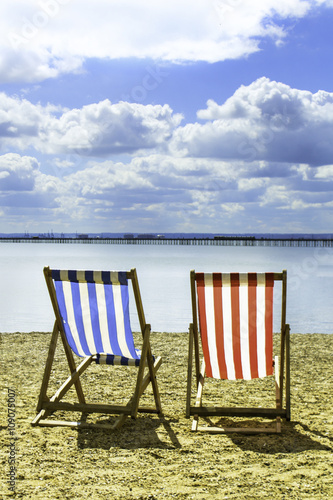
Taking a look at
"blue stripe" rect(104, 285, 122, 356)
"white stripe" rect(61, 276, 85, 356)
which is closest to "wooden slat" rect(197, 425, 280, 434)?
"blue stripe" rect(104, 285, 122, 356)

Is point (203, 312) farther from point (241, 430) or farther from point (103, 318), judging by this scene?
point (241, 430)

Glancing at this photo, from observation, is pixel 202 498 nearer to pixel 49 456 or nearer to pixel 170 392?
pixel 49 456

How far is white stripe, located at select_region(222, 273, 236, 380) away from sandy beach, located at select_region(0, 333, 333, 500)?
425 millimetres

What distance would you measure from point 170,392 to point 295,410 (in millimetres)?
948

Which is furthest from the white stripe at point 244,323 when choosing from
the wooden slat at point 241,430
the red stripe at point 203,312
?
the wooden slat at point 241,430

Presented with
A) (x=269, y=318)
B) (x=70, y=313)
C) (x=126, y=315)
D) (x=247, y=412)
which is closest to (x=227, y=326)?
(x=269, y=318)

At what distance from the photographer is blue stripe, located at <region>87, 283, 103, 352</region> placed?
315cm

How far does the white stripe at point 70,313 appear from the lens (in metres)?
3.18

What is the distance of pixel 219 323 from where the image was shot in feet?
10.6

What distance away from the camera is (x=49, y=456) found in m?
2.60

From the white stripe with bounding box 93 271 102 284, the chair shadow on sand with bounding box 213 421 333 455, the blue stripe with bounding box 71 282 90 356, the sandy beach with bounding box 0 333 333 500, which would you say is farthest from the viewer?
the blue stripe with bounding box 71 282 90 356

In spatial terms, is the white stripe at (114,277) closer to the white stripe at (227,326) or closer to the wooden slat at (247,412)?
the white stripe at (227,326)

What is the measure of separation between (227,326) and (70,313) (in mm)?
983

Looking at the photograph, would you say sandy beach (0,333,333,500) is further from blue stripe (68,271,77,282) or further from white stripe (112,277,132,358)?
blue stripe (68,271,77,282)
